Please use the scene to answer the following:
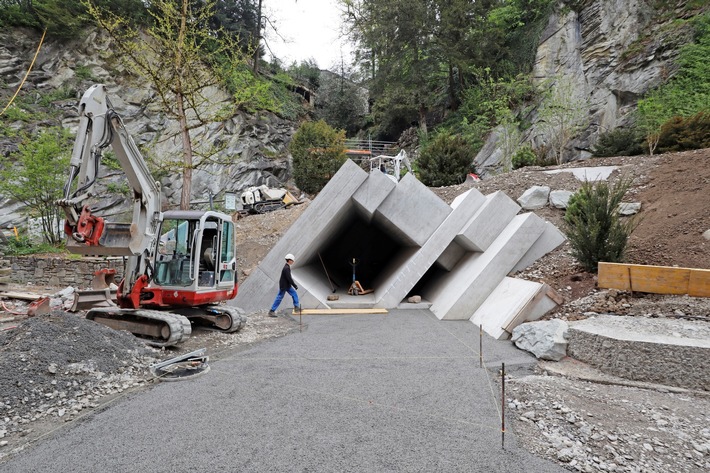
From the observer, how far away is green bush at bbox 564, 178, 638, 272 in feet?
21.4

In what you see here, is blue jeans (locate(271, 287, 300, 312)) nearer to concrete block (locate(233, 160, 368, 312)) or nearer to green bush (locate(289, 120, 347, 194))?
concrete block (locate(233, 160, 368, 312))

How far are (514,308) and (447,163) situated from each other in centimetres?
954

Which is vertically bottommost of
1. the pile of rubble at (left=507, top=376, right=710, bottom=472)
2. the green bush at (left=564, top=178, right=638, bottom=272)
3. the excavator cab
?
the pile of rubble at (left=507, top=376, right=710, bottom=472)

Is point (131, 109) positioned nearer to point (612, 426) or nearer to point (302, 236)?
point (302, 236)

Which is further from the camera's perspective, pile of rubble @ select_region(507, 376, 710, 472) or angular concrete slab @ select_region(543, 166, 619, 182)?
angular concrete slab @ select_region(543, 166, 619, 182)

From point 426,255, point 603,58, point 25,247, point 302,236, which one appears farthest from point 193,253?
point 603,58

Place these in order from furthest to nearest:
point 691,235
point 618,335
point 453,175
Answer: point 453,175
point 691,235
point 618,335

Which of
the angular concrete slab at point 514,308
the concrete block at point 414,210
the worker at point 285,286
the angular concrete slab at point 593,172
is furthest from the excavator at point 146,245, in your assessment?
the angular concrete slab at point 593,172

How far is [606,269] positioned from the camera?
602cm

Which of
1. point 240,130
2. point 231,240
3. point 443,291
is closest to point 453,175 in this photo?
point 443,291

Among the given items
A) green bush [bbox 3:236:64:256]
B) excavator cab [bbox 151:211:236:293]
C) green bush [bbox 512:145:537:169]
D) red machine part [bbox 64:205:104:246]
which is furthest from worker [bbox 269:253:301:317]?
green bush [bbox 512:145:537:169]

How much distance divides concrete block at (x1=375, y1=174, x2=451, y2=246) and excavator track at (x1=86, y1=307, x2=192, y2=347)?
5409 mm

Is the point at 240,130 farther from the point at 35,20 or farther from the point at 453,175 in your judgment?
the point at 453,175

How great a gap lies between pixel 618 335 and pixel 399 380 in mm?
2790
